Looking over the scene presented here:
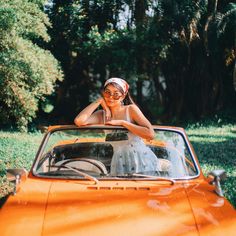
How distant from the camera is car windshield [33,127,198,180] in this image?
3555 mm

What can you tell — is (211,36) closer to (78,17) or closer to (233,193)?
(78,17)

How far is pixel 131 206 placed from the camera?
2.82 meters

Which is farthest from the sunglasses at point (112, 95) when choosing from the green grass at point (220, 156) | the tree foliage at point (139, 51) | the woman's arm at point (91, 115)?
the tree foliage at point (139, 51)

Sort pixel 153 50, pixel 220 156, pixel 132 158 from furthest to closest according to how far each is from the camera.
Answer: pixel 153 50
pixel 220 156
pixel 132 158

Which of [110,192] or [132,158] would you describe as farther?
[132,158]

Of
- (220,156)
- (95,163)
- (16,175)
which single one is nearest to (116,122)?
(95,163)

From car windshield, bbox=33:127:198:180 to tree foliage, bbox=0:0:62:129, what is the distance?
6566 mm

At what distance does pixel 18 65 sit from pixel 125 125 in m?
7.19

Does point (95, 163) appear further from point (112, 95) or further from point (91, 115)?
point (112, 95)

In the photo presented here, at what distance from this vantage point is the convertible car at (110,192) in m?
2.56

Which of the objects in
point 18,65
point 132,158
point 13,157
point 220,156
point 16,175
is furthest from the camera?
point 18,65

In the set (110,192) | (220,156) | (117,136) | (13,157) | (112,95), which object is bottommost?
(220,156)

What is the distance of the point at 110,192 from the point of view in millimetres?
3092

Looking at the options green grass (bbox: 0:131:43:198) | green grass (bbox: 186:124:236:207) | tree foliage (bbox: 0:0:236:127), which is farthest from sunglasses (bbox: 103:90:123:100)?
tree foliage (bbox: 0:0:236:127)
